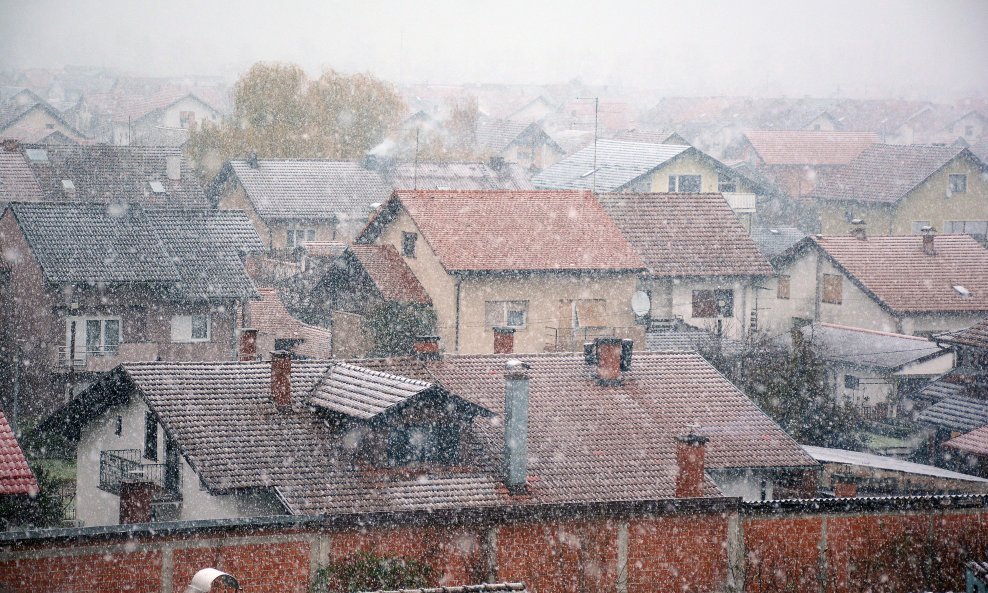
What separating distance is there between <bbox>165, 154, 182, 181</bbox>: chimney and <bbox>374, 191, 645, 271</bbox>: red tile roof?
16967mm

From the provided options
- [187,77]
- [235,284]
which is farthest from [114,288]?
[187,77]

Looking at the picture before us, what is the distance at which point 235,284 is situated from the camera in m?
35.2

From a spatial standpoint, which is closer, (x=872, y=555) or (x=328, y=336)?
(x=872, y=555)

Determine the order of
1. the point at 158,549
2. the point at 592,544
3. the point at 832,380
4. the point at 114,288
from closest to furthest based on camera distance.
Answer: the point at 158,549, the point at 592,544, the point at 114,288, the point at 832,380

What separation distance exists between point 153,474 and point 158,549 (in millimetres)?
5242

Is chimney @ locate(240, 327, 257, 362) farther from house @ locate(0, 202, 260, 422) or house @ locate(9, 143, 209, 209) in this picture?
house @ locate(9, 143, 209, 209)

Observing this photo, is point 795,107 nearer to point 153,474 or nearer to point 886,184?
point 886,184

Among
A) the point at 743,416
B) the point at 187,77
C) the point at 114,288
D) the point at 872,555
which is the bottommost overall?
the point at 872,555

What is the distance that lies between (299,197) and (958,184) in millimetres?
29380

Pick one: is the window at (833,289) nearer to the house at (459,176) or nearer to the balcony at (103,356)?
the house at (459,176)

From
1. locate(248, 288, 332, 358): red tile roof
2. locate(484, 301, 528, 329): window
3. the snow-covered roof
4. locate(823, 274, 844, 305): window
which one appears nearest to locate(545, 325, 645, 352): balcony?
locate(484, 301, 528, 329): window

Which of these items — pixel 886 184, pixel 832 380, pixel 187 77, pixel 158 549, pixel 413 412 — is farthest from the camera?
pixel 187 77

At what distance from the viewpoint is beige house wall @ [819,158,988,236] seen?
60.4 m

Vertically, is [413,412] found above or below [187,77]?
below
